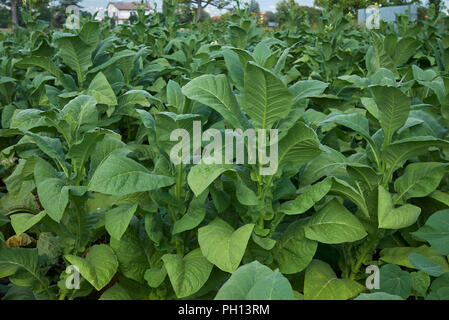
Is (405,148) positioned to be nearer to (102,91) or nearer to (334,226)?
(334,226)

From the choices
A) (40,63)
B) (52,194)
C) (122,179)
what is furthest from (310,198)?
(40,63)

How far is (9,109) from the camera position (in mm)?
4055

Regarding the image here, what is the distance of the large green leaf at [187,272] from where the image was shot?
184cm

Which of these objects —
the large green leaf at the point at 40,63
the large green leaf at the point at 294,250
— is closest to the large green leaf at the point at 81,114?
the large green leaf at the point at 294,250

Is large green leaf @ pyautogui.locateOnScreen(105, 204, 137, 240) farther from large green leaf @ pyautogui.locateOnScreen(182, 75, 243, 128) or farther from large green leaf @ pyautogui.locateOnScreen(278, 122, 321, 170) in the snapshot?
large green leaf @ pyautogui.locateOnScreen(278, 122, 321, 170)

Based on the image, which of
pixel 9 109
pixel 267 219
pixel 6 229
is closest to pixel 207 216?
pixel 267 219

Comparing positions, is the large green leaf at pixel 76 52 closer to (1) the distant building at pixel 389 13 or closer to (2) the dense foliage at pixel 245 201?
(2) the dense foliage at pixel 245 201

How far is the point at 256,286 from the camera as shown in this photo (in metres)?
A: 1.04

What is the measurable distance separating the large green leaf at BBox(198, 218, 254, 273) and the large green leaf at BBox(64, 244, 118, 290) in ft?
1.61

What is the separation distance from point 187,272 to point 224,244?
0.24 metres

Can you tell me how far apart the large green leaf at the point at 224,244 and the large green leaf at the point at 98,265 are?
491 millimetres

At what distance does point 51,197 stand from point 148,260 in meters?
0.57

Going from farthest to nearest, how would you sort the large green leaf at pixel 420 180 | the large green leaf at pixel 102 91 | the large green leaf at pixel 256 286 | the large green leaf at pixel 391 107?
the large green leaf at pixel 102 91 < the large green leaf at pixel 420 180 < the large green leaf at pixel 391 107 < the large green leaf at pixel 256 286
